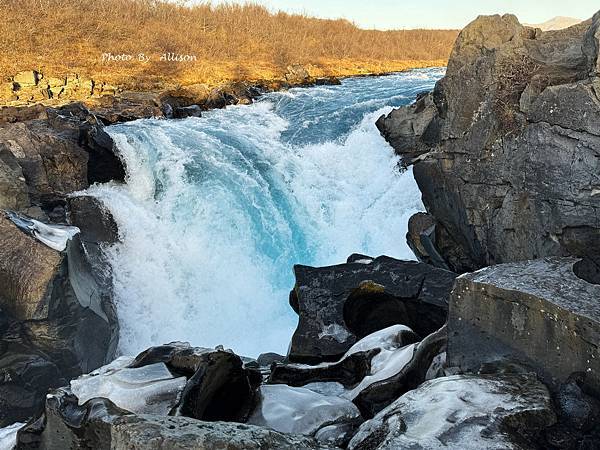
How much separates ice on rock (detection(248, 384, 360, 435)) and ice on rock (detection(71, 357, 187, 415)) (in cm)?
67

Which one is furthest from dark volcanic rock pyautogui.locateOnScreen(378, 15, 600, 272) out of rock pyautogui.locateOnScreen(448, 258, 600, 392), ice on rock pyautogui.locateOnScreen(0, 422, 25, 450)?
ice on rock pyautogui.locateOnScreen(0, 422, 25, 450)

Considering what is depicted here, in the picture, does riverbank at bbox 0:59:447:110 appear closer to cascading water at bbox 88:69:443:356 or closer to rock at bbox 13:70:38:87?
rock at bbox 13:70:38:87

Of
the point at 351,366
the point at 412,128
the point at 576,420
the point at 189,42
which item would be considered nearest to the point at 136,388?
the point at 351,366

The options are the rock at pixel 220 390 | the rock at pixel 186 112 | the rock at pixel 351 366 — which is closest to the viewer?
the rock at pixel 220 390

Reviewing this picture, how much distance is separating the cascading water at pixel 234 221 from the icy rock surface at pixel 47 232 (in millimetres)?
1964

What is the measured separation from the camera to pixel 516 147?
6637 mm

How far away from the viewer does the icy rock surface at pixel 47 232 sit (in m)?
7.05

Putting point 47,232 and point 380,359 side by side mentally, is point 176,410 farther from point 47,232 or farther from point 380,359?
point 47,232

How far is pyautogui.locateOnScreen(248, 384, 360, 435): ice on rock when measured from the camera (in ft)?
13.4

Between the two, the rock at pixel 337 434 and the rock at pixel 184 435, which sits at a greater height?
the rock at pixel 184 435

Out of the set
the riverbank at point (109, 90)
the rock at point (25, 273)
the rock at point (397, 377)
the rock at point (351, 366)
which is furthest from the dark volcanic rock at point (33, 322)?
the riverbank at point (109, 90)

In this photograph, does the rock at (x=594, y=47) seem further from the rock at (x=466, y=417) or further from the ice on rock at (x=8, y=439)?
the ice on rock at (x=8, y=439)

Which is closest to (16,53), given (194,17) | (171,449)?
(194,17)

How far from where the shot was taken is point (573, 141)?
5.82 m
